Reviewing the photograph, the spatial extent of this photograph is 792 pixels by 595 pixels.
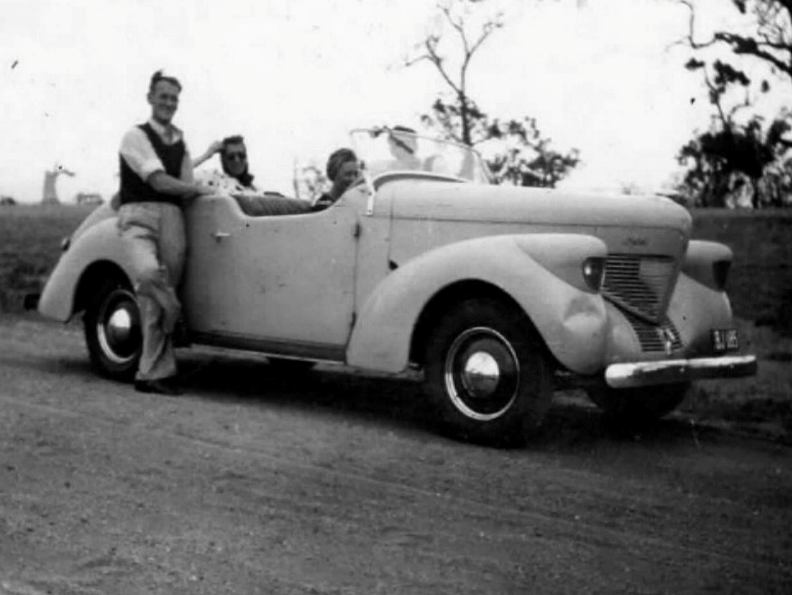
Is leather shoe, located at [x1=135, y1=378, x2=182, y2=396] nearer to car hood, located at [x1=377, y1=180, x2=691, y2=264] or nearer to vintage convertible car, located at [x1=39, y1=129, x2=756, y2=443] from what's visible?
vintage convertible car, located at [x1=39, y1=129, x2=756, y2=443]

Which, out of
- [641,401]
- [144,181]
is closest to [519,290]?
[641,401]

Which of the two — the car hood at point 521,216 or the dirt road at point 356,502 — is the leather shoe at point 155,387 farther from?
the car hood at point 521,216

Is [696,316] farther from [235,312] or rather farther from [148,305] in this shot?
[148,305]

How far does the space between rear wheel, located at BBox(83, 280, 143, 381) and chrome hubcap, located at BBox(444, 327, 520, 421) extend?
2483mm

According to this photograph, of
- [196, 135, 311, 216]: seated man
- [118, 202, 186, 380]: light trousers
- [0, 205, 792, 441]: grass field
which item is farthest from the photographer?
[0, 205, 792, 441]: grass field

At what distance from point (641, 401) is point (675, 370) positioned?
102cm

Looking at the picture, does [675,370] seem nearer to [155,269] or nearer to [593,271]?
[593,271]

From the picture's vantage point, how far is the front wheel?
6180mm

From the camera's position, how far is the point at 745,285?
1889 centimetres

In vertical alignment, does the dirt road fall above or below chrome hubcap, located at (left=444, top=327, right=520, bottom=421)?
below

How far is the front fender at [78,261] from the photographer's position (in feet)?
26.6

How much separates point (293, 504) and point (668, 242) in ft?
9.56

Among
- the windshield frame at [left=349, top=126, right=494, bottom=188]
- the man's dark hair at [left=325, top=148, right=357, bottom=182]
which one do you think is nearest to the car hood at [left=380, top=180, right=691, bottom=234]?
the windshield frame at [left=349, top=126, right=494, bottom=188]

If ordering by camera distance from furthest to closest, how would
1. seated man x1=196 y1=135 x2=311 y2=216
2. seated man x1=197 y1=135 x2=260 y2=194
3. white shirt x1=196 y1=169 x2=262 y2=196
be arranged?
seated man x1=197 y1=135 x2=260 y2=194
white shirt x1=196 y1=169 x2=262 y2=196
seated man x1=196 y1=135 x2=311 y2=216
